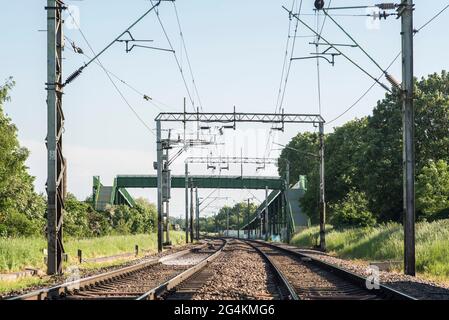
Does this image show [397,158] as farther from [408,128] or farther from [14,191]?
[408,128]

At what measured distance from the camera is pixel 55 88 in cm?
2309

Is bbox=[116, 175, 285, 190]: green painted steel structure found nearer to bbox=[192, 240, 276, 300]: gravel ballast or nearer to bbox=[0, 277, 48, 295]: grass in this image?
bbox=[192, 240, 276, 300]: gravel ballast

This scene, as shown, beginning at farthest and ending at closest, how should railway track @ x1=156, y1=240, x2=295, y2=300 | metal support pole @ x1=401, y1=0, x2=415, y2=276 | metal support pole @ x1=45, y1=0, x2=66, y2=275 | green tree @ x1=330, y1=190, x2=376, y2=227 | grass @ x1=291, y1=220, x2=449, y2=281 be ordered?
1. green tree @ x1=330, y1=190, x2=376, y2=227
2. grass @ x1=291, y1=220, x2=449, y2=281
3. metal support pole @ x1=401, y1=0, x2=415, y2=276
4. metal support pole @ x1=45, y1=0, x2=66, y2=275
5. railway track @ x1=156, y1=240, x2=295, y2=300

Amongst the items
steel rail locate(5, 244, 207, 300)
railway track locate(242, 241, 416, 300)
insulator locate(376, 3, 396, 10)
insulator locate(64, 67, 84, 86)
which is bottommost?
railway track locate(242, 241, 416, 300)

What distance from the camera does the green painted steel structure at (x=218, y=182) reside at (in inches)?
4237

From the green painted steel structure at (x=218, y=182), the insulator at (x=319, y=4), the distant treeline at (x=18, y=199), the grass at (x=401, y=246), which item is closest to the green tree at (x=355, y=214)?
the grass at (x=401, y=246)

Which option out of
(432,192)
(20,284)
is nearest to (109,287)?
(20,284)

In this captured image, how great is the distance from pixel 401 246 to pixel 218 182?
76579mm

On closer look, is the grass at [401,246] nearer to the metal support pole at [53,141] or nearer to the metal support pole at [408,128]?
the metal support pole at [408,128]

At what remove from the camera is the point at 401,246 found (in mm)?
32031

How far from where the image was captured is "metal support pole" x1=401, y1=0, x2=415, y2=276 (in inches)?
931

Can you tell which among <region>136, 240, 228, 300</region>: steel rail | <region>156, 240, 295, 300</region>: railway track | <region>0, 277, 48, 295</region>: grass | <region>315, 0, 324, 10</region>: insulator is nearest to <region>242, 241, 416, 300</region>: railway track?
<region>156, 240, 295, 300</region>: railway track

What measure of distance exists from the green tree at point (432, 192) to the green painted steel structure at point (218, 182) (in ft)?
172

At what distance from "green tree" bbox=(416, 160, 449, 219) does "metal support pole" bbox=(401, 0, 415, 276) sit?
31250 millimetres
